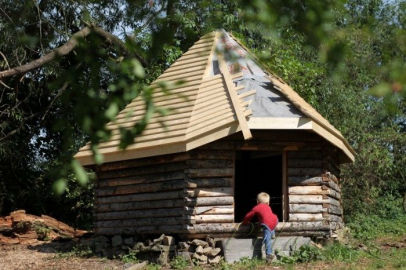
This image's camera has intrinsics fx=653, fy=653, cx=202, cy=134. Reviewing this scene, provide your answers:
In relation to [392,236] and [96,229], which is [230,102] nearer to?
[96,229]

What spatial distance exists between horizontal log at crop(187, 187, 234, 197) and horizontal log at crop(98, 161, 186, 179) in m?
0.53

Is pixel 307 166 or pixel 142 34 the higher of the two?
pixel 142 34

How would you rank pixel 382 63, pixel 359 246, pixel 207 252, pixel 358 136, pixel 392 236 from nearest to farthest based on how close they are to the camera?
pixel 382 63 → pixel 207 252 → pixel 359 246 → pixel 392 236 → pixel 358 136

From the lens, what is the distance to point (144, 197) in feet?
42.3

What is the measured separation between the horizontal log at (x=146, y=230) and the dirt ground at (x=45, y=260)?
2.36 feet

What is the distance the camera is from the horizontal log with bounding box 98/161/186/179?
12.5 meters

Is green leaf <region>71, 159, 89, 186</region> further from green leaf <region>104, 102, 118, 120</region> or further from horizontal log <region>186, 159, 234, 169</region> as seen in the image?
horizontal log <region>186, 159, 234, 169</region>

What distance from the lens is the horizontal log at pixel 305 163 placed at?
498 inches

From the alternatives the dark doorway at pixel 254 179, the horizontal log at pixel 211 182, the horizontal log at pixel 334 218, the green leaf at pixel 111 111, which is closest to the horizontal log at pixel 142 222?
the horizontal log at pixel 211 182

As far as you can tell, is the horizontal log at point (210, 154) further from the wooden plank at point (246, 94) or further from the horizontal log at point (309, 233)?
the horizontal log at point (309, 233)

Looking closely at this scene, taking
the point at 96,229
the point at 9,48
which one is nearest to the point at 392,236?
the point at 96,229

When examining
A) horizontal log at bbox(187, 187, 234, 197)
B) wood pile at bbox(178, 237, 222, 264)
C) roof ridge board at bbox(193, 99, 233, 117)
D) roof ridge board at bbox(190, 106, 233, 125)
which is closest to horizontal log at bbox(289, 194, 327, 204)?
horizontal log at bbox(187, 187, 234, 197)

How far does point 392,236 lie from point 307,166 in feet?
16.5

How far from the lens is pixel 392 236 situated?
53.9 ft
